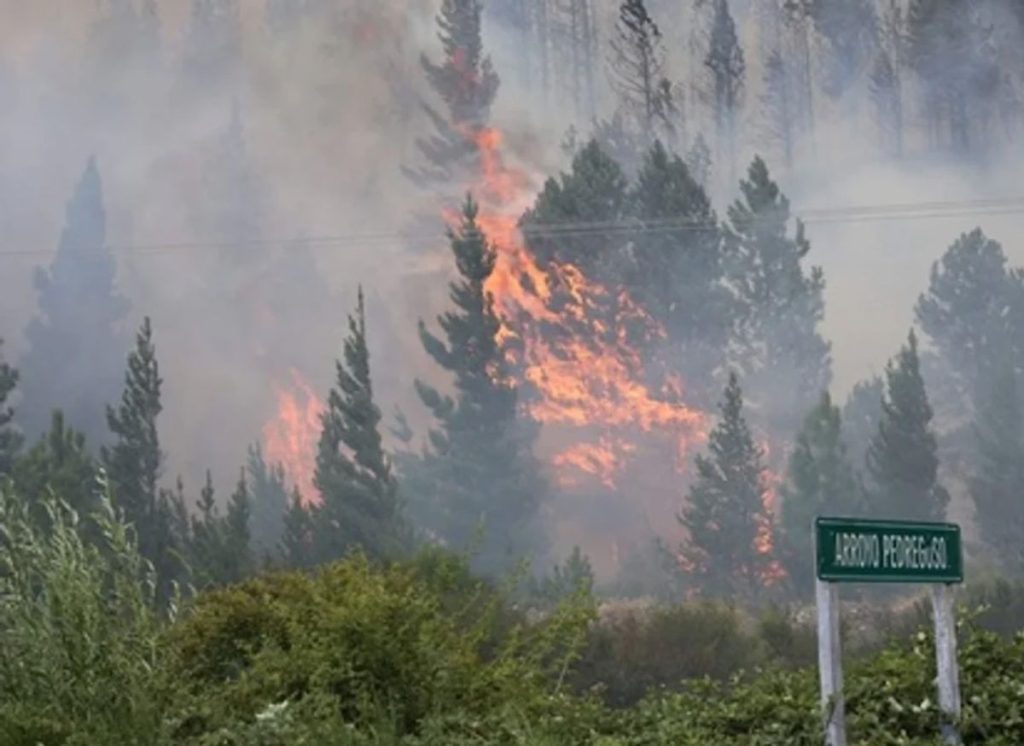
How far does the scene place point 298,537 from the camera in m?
51.1

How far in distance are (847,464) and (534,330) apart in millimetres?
12868

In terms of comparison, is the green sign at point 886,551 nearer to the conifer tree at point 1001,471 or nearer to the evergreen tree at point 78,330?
the conifer tree at point 1001,471

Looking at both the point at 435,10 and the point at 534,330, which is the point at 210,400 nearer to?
the point at 534,330

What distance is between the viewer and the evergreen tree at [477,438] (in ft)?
174

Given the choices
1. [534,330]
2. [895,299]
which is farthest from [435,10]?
[895,299]

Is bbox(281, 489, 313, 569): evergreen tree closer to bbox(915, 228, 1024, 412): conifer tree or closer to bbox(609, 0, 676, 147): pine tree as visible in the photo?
bbox(609, 0, 676, 147): pine tree

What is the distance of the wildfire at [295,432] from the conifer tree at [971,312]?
2240cm

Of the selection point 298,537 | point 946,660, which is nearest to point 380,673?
point 946,660

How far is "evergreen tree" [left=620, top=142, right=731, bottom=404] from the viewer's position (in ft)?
189

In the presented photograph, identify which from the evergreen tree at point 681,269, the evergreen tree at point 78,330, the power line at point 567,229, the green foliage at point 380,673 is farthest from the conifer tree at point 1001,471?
the green foliage at point 380,673

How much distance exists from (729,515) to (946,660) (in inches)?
1734

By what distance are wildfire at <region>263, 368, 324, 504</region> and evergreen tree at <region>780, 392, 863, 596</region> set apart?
17.2 metres

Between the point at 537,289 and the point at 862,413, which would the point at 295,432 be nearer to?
the point at 537,289

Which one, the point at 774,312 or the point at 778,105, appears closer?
the point at 774,312
